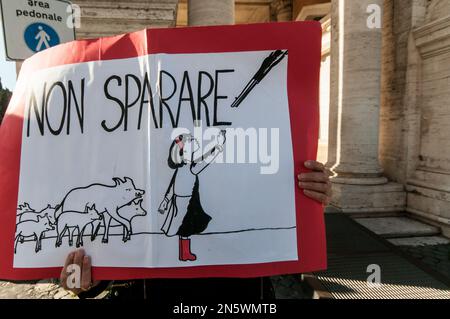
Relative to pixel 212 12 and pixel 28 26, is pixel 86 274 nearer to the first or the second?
pixel 28 26

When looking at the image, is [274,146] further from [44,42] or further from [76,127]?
[44,42]

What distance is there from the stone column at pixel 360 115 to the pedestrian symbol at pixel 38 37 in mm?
4895

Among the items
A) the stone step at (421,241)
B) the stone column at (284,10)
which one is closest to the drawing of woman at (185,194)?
the stone step at (421,241)

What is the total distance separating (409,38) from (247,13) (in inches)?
409

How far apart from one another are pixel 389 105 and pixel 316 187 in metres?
5.68

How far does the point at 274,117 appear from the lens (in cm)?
135

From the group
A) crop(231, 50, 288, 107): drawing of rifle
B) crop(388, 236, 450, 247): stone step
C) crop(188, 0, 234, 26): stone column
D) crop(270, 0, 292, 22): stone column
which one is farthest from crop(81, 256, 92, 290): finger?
crop(270, 0, 292, 22): stone column

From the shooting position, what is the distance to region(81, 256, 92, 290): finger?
1251mm

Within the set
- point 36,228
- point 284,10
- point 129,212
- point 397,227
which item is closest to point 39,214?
point 36,228

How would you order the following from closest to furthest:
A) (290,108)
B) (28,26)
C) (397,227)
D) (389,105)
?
(290,108) < (28,26) < (397,227) < (389,105)

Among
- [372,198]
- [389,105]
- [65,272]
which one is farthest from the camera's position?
[389,105]

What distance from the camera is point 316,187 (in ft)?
4.31

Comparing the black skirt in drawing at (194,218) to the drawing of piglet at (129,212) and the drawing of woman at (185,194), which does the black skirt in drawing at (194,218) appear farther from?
the drawing of piglet at (129,212)
